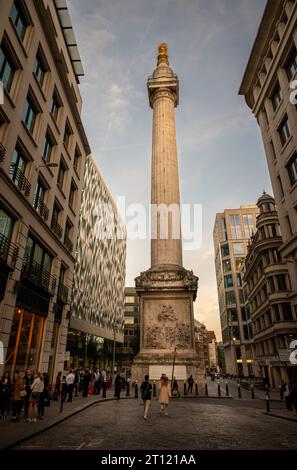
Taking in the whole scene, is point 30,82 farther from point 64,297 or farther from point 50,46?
point 64,297

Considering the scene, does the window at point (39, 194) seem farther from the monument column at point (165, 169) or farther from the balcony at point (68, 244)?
the monument column at point (165, 169)

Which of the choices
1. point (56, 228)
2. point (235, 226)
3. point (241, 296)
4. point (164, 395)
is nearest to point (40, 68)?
point (56, 228)

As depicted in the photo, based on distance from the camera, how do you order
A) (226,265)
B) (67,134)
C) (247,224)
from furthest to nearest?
(247,224)
(226,265)
(67,134)

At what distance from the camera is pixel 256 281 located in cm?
4744

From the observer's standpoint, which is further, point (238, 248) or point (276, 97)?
point (238, 248)

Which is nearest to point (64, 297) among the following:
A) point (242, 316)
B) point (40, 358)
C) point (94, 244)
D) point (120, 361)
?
point (40, 358)

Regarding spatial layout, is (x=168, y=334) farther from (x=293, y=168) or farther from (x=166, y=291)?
(x=293, y=168)

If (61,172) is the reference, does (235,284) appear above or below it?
above

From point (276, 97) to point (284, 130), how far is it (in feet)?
13.6

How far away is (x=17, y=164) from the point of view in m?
16.9

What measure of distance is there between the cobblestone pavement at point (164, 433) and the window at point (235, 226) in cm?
7059

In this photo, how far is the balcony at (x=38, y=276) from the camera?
1714 cm

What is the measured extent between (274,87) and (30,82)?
71.2ft
